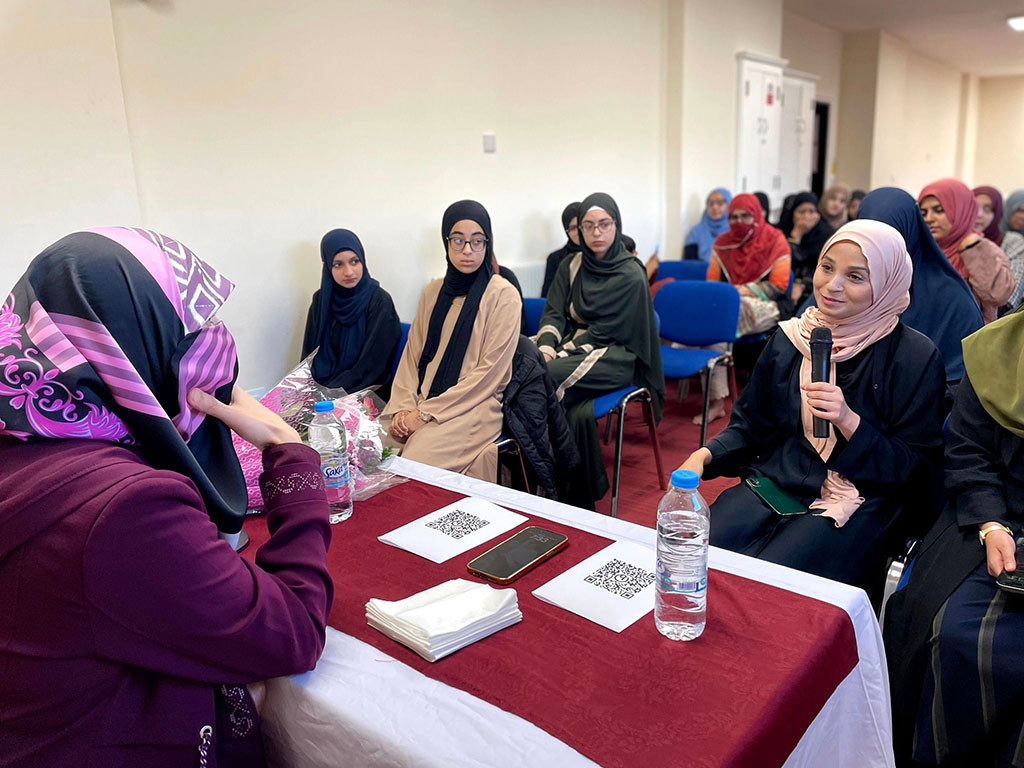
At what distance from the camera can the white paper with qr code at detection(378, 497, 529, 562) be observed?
1.30 m

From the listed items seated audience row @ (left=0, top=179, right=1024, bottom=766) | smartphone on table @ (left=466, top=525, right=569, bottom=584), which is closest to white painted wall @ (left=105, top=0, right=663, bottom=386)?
seated audience row @ (left=0, top=179, right=1024, bottom=766)

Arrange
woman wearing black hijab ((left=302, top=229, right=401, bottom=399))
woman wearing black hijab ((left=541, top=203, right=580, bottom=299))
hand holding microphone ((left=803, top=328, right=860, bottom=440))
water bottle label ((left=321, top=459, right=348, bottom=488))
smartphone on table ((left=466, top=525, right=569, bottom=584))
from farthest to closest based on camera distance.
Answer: woman wearing black hijab ((left=541, top=203, right=580, bottom=299))
woman wearing black hijab ((left=302, top=229, right=401, bottom=399))
hand holding microphone ((left=803, top=328, right=860, bottom=440))
water bottle label ((left=321, top=459, right=348, bottom=488))
smartphone on table ((left=466, top=525, right=569, bottom=584))

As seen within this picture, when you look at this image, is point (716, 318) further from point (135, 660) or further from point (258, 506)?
point (135, 660)

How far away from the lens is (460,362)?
2.71 m

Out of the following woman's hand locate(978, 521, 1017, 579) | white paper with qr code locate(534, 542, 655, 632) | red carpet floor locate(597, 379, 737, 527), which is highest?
white paper with qr code locate(534, 542, 655, 632)

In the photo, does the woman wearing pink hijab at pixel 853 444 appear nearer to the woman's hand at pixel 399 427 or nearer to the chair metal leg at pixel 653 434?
A: the woman's hand at pixel 399 427

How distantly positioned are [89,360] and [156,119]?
7.66 feet

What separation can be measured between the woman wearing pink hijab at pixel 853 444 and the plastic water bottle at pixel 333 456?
0.80 m

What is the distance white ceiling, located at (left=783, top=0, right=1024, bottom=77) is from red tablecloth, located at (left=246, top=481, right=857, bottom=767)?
8148mm

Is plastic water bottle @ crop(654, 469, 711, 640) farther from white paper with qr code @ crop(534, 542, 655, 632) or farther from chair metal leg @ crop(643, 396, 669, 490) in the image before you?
chair metal leg @ crop(643, 396, 669, 490)

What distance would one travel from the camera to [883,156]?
373 inches

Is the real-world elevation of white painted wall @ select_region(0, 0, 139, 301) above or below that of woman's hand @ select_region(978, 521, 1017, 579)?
above

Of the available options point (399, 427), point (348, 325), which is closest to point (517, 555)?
point (399, 427)

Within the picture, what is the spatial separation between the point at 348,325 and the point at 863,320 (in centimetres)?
223
